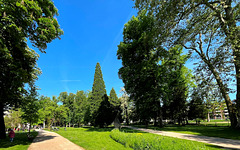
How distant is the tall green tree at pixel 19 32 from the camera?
7.71m

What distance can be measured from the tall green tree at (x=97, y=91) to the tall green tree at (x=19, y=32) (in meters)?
25.9

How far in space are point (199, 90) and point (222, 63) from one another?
4.40m

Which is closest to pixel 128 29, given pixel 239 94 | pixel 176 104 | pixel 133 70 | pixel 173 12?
pixel 133 70

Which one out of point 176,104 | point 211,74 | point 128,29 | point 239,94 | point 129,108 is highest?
point 128,29

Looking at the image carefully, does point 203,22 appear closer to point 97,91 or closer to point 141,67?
point 141,67

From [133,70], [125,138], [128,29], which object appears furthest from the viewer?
[128,29]

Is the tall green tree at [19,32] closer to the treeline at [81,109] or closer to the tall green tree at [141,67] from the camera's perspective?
the treeline at [81,109]

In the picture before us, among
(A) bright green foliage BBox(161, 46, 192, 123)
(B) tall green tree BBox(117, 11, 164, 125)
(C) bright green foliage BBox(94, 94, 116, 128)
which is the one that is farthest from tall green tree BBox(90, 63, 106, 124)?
(A) bright green foliage BBox(161, 46, 192, 123)

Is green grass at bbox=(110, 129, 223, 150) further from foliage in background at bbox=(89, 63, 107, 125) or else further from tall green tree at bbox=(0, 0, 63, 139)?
foliage in background at bbox=(89, 63, 107, 125)

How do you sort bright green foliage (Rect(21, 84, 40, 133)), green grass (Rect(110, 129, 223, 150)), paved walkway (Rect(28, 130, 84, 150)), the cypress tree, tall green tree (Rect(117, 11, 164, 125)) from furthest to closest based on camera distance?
1. the cypress tree
2. tall green tree (Rect(117, 11, 164, 125))
3. bright green foliage (Rect(21, 84, 40, 133))
4. paved walkway (Rect(28, 130, 84, 150))
5. green grass (Rect(110, 129, 223, 150))

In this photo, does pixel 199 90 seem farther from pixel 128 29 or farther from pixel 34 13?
pixel 34 13

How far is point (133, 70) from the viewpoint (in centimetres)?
1961

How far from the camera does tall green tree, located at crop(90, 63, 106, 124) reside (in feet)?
116

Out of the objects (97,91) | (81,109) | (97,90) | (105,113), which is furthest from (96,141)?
(81,109)
